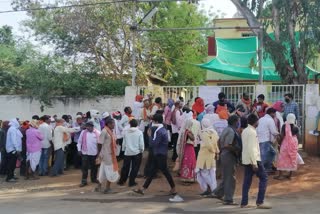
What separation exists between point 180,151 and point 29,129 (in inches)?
182

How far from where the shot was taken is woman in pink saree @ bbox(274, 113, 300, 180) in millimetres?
11219

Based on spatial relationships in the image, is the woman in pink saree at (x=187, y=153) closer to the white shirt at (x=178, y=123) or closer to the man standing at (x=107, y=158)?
the man standing at (x=107, y=158)

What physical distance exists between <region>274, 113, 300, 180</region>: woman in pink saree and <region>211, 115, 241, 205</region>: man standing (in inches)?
94.9

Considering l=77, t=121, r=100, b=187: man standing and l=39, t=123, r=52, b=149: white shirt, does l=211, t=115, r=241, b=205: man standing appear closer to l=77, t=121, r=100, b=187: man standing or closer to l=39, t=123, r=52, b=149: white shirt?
l=77, t=121, r=100, b=187: man standing

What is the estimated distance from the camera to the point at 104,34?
20672 mm

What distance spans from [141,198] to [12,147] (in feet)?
14.8

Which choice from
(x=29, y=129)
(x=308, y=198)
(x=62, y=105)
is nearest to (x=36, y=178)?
(x=29, y=129)

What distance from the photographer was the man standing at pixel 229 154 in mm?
9141

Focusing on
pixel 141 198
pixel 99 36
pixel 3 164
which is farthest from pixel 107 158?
pixel 99 36

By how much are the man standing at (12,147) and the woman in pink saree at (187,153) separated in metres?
4.62

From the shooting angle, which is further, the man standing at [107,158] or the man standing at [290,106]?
the man standing at [290,106]

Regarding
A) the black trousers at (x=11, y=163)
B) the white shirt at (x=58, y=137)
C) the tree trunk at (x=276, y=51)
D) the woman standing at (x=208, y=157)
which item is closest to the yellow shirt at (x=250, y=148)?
the woman standing at (x=208, y=157)

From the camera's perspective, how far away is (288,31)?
14.2 meters

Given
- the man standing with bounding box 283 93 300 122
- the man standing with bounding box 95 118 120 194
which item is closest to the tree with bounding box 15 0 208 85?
the man standing with bounding box 283 93 300 122
